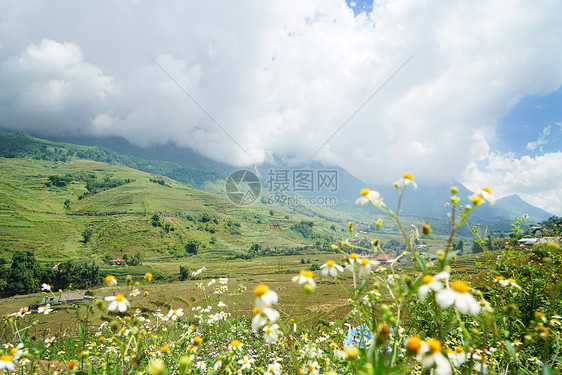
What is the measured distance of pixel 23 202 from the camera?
116 m

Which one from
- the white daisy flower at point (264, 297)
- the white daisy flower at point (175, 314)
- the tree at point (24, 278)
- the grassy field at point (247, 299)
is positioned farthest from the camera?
the tree at point (24, 278)

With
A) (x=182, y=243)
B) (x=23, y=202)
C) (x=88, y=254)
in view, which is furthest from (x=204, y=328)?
(x=23, y=202)

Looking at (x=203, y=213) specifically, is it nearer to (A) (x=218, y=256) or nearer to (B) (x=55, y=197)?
(A) (x=218, y=256)

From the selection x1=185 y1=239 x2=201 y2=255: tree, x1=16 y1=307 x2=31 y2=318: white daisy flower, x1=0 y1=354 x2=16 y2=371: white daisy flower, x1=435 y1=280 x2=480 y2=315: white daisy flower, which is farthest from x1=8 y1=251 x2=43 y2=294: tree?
x1=435 y1=280 x2=480 y2=315: white daisy flower

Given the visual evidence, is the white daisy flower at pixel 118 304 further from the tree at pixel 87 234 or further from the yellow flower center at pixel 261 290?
the tree at pixel 87 234

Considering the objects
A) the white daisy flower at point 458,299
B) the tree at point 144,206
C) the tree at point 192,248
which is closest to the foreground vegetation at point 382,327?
the white daisy flower at point 458,299

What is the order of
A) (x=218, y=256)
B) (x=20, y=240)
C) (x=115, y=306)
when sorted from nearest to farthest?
1. (x=115, y=306)
2. (x=20, y=240)
3. (x=218, y=256)

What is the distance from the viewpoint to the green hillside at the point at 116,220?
91.3 meters

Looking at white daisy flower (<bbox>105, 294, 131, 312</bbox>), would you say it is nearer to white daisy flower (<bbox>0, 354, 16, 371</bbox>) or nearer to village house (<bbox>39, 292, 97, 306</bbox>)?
village house (<bbox>39, 292, 97, 306</bbox>)

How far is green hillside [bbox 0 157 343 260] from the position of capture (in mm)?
91312

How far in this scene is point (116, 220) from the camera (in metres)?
115

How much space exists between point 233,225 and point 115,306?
14234 cm

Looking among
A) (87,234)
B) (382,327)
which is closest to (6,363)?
(382,327)

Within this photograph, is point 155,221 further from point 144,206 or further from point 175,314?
point 175,314
